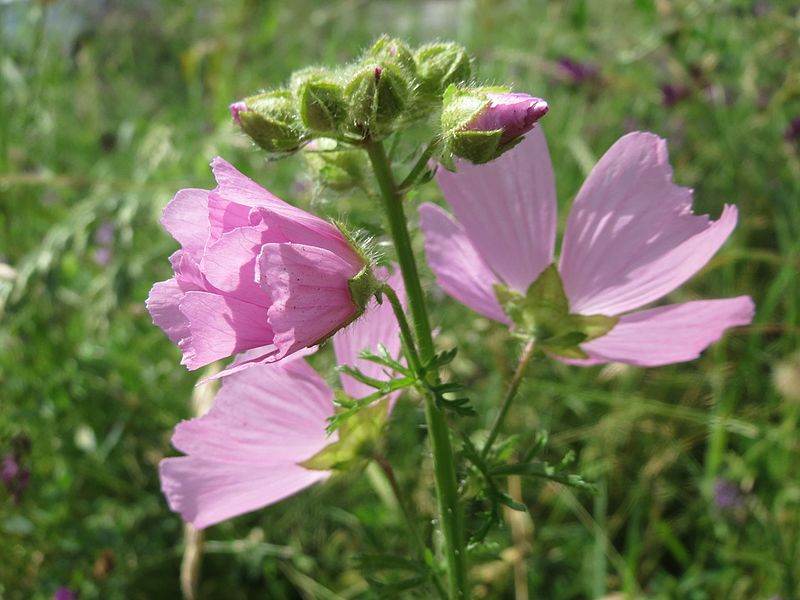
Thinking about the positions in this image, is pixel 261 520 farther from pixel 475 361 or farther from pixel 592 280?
pixel 592 280

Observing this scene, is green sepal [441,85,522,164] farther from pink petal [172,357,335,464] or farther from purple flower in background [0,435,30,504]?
purple flower in background [0,435,30,504]

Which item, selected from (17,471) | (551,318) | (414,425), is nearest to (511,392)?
(551,318)

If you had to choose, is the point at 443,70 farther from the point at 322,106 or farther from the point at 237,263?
the point at 237,263

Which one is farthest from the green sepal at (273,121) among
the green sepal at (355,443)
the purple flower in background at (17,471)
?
the purple flower in background at (17,471)

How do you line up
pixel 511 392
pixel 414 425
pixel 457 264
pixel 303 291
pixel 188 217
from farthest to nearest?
pixel 414 425
pixel 457 264
pixel 511 392
pixel 188 217
pixel 303 291

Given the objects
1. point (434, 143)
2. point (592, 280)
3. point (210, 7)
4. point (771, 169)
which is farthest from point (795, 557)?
point (210, 7)

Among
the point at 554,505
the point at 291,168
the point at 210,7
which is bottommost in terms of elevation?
the point at 554,505

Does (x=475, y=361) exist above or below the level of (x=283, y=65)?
below

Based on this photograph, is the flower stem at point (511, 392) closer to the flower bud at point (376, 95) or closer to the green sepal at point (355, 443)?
the green sepal at point (355, 443)
